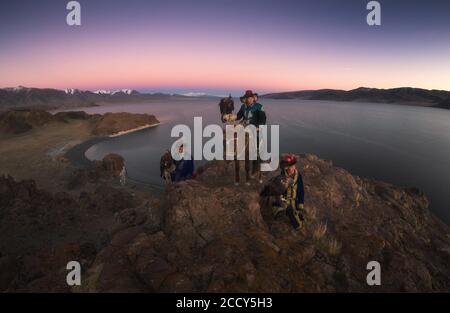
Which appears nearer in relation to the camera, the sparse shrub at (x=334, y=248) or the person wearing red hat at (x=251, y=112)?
the sparse shrub at (x=334, y=248)

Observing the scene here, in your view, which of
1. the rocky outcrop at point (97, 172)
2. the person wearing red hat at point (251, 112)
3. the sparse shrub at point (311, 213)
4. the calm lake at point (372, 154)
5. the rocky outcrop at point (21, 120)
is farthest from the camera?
the rocky outcrop at point (21, 120)

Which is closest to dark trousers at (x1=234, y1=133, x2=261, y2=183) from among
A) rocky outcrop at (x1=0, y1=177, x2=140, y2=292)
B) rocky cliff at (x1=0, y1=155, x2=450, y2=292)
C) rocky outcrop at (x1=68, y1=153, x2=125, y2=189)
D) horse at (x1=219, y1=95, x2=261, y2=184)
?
horse at (x1=219, y1=95, x2=261, y2=184)

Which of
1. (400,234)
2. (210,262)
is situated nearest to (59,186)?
(210,262)

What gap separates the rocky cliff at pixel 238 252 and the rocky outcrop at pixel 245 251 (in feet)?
0.07

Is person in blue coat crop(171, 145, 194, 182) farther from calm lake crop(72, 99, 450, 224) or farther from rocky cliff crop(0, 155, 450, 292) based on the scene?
calm lake crop(72, 99, 450, 224)

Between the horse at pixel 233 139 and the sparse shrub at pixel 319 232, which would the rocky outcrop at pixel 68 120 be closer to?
the horse at pixel 233 139

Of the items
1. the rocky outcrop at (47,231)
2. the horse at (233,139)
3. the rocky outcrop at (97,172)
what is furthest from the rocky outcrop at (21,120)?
the horse at (233,139)

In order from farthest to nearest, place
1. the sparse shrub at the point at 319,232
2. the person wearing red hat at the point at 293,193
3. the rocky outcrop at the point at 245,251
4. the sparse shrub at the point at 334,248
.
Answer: the sparse shrub at the point at 319,232 → the person wearing red hat at the point at 293,193 → the sparse shrub at the point at 334,248 → the rocky outcrop at the point at 245,251

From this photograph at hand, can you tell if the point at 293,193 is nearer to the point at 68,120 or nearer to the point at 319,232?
the point at 319,232

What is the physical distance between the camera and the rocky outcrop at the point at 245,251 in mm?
4641

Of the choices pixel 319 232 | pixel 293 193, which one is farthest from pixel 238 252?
pixel 319 232
